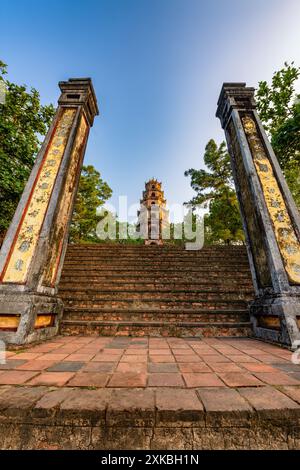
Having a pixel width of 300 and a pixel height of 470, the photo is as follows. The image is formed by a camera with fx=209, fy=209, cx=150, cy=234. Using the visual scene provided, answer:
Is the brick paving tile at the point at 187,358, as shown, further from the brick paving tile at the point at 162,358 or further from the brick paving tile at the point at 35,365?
the brick paving tile at the point at 35,365

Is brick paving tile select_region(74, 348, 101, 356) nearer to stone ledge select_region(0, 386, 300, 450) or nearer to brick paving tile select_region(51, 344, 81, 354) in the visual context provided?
brick paving tile select_region(51, 344, 81, 354)

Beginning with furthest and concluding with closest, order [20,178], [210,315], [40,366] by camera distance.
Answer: [20,178] < [210,315] < [40,366]

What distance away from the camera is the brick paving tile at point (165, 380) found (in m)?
1.74

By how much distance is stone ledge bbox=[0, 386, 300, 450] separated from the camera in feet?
4.19

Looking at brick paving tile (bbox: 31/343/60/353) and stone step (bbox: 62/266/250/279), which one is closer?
brick paving tile (bbox: 31/343/60/353)

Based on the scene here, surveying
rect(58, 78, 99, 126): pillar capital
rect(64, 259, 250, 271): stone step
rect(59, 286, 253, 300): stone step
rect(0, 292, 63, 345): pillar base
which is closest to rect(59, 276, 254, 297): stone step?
rect(59, 286, 253, 300): stone step

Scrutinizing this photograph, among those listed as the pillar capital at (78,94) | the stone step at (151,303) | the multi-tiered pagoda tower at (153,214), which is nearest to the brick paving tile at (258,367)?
the stone step at (151,303)

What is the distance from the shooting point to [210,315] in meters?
4.33

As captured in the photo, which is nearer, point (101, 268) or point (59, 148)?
point (59, 148)

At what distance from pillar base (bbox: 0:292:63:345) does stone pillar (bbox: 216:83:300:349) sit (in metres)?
3.85

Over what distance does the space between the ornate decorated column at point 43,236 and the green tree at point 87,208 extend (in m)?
10.6
